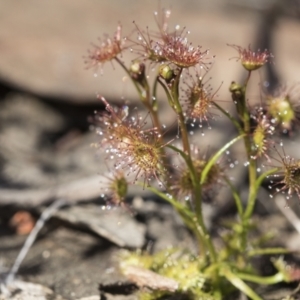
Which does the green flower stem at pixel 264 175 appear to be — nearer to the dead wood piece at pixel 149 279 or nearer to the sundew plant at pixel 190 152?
the sundew plant at pixel 190 152

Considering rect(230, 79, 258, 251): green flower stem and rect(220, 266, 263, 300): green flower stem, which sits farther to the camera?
rect(220, 266, 263, 300): green flower stem

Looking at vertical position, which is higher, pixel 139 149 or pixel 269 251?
pixel 139 149

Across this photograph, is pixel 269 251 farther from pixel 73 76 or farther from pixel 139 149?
pixel 73 76

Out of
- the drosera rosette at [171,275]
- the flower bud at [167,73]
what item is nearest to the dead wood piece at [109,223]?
the drosera rosette at [171,275]

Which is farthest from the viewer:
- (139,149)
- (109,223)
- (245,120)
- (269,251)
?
(109,223)

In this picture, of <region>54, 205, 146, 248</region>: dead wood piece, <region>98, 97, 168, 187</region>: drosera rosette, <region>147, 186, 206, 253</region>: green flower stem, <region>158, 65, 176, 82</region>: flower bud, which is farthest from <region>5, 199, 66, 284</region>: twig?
<region>158, 65, 176, 82</region>: flower bud

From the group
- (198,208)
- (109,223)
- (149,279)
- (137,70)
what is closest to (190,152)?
(198,208)

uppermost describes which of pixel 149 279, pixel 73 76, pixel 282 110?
pixel 73 76

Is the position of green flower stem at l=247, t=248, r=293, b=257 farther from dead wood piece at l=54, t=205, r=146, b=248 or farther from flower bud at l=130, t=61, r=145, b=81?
flower bud at l=130, t=61, r=145, b=81

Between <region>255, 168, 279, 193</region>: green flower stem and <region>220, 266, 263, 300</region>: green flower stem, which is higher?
<region>255, 168, 279, 193</region>: green flower stem
